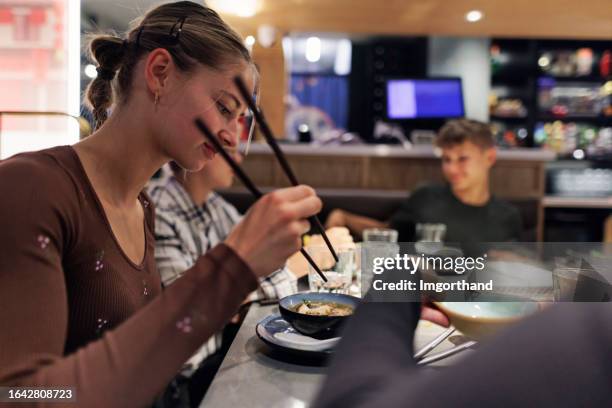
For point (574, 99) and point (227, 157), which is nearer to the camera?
point (227, 157)

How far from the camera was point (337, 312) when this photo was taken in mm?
967

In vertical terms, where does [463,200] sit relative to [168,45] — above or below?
below

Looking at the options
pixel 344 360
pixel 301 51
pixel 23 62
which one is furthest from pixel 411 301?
pixel 301 51

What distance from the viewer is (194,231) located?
178cm

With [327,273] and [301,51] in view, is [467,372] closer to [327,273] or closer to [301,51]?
[327,273]

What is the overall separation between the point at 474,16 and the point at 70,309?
220 centimetres

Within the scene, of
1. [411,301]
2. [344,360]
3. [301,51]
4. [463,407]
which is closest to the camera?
[463,407]

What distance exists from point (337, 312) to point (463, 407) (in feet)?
2.00

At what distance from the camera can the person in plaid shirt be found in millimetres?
1401

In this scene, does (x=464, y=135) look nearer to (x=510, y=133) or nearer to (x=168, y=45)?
(x=168, y=45)

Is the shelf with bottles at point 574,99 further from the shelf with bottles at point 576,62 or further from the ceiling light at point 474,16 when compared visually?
the ceiling light at point 474,16

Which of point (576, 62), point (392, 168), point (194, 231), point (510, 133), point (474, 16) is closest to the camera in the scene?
point (194, 231)

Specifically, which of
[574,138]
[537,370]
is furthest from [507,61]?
[537,370]

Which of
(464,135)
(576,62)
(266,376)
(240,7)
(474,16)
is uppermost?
(576,62)
